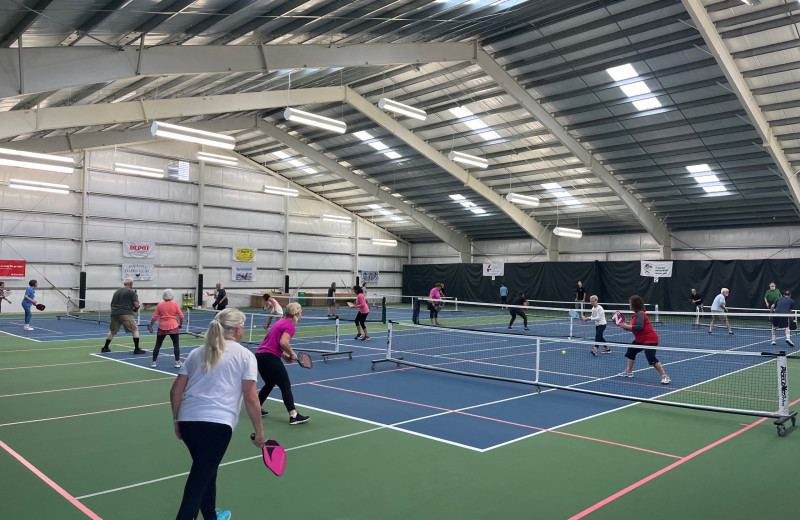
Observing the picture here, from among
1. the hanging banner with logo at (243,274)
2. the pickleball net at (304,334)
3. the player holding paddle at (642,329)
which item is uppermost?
the hanging banner with logo at (243,274)

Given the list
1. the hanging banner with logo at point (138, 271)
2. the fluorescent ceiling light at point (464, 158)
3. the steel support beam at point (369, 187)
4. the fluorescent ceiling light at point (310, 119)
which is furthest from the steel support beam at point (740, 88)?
the hanging banner with logo at point (138, 271)

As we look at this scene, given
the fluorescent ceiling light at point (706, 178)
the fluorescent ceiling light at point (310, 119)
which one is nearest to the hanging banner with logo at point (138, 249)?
the fluorescent ceiling light at point (310, 119)

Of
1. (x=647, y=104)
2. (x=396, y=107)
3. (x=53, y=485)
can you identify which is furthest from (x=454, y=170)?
(x=53, y=485)

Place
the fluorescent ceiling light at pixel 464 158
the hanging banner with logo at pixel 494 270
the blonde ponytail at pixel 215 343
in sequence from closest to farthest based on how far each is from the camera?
1. the blonde ponytail at pixel 215 343
2. the fluorescent ceiling light at pixel 464 158
3. the hanging banner with logo at pixel 494 270

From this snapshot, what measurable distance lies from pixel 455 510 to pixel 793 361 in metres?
13.6

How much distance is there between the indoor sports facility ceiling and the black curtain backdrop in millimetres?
2446

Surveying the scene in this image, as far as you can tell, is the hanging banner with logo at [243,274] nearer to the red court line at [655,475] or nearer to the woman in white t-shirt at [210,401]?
the red court line at [655,475]

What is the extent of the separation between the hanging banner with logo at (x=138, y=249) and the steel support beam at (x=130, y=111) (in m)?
14.4

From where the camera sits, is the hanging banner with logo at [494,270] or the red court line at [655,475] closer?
the red court line at [655,475]

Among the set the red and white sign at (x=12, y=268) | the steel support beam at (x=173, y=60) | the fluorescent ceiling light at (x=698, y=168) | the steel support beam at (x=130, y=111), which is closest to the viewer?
the steel support beam at (x=173, y=60)

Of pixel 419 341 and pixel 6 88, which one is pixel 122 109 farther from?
pixel 419 341

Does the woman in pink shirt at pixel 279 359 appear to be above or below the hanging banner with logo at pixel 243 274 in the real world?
below

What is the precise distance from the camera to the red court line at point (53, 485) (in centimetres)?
481

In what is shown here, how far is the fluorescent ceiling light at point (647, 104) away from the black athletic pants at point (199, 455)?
835 inches
